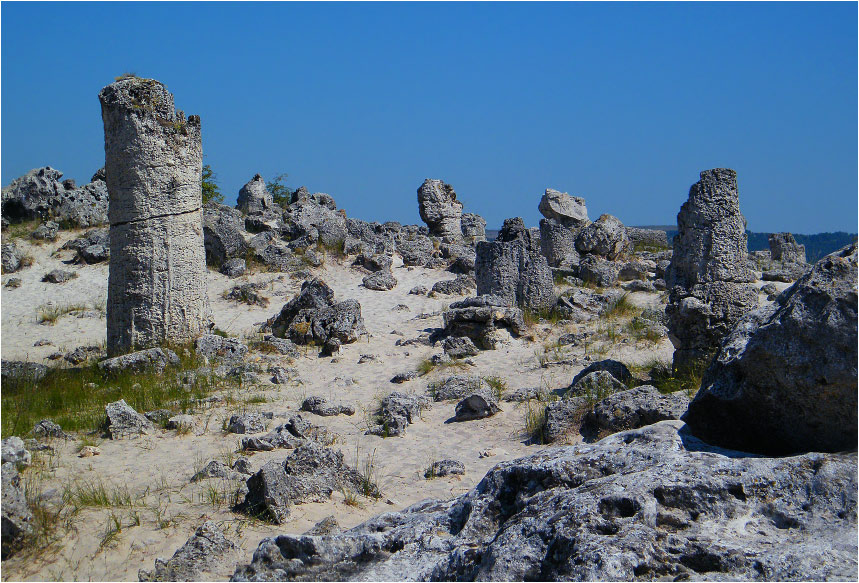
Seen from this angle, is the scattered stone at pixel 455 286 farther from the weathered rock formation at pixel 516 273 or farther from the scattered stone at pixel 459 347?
the scattered stone at pixel 459 347

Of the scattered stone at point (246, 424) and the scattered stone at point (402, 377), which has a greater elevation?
the scattered stone at point (402, 377)

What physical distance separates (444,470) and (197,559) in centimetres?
241

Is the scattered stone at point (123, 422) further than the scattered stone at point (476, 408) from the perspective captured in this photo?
No

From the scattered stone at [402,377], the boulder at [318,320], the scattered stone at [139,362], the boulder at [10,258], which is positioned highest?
the boulder at [10,258]

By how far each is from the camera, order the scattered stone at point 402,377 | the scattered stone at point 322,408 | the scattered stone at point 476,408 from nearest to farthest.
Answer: the scattered stone at point 476,408 → the scattered stone at point 322,408 → the scattered stone at point 402,377

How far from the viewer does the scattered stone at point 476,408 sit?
7926 millimetres

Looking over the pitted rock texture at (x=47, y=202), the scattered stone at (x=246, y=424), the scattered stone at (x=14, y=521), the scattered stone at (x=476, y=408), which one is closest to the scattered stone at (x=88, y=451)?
A: the scattered stone at (x=246, y=424)

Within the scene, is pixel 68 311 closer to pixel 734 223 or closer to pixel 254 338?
pixel 254 338

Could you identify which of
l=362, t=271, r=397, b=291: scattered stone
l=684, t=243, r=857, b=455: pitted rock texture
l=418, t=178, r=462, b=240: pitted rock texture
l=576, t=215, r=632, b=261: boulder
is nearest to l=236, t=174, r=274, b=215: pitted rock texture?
l=418, t=178, r=462, b=240: pitted rock texture

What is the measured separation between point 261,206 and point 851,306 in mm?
21545

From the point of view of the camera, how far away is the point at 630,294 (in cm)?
1580

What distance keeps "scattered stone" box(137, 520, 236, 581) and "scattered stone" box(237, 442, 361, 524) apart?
0.69 m

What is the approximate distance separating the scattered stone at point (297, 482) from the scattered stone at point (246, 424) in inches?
68.1

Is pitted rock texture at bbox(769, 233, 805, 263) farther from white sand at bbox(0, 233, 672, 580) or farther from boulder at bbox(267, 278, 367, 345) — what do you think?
boulder at bbox(267, 278, 367, 345)
